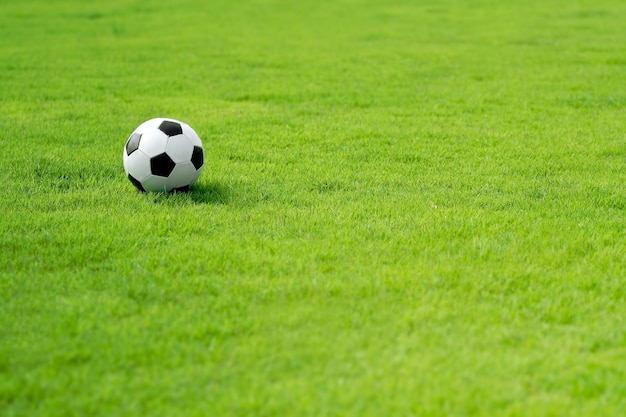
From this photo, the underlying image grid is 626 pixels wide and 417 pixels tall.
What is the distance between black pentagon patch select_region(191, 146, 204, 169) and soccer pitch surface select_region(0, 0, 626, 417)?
26cm

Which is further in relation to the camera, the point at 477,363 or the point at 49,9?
the point at 49,9

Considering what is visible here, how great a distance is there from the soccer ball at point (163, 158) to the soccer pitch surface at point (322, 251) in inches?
6.1

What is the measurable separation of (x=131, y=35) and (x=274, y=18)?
4553 millimetres

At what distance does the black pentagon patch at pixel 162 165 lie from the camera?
18.9ft

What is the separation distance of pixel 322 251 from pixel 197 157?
5.60 ft

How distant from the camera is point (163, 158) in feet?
18.9

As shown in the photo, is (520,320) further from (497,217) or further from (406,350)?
(497,217)

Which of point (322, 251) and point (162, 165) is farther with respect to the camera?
point (162, 165)

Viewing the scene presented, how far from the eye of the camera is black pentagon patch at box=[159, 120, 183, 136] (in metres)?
5.94

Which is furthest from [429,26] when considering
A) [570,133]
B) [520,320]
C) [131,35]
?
[520,320]

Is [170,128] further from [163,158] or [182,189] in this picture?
[182,189]

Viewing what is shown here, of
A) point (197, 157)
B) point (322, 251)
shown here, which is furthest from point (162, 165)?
point (322, 251)

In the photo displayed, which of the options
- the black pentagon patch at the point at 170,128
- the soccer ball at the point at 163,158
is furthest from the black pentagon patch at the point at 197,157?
the black pentagon patch at the point at 170,128

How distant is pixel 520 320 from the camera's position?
395cm
